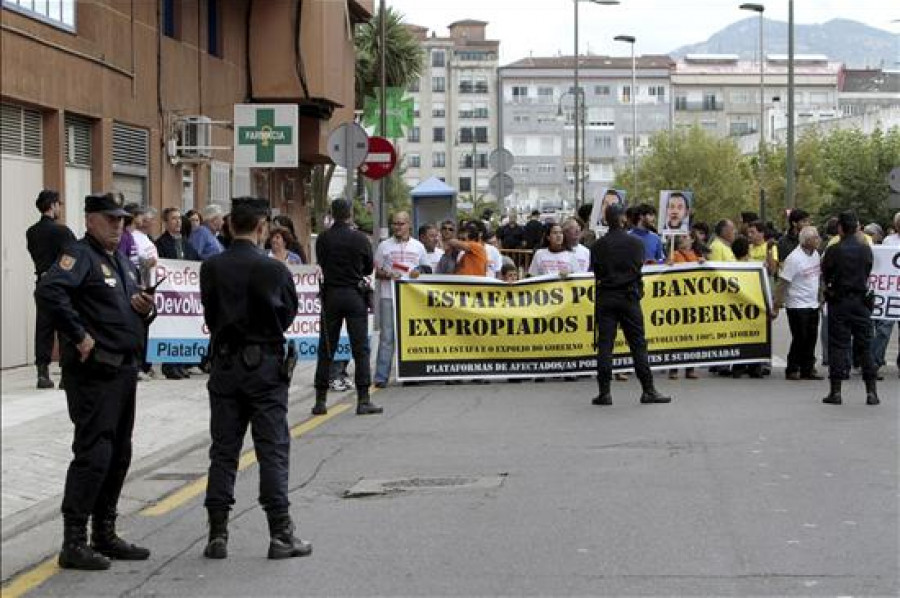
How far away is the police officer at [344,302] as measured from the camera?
14.7 m

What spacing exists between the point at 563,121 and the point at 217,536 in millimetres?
132923

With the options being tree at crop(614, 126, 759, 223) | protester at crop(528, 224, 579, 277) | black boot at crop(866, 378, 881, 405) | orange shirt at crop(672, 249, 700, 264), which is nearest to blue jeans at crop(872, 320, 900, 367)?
orange shirt at crop(672, 249, 700, 264)

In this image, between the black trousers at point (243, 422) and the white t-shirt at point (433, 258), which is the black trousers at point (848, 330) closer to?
the white t-shirt at point (433, 258)

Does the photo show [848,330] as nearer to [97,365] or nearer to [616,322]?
[616,322]

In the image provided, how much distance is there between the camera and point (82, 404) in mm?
7871

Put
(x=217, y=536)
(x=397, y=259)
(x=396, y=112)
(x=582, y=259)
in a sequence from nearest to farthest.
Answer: (x=217, y=536), (x=397, y=259), (x=582, y=259), (x=396, y=112)

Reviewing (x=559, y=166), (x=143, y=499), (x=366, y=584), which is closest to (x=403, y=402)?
(x=143, y=499)

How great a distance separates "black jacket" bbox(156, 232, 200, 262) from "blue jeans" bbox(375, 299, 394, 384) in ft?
7.35

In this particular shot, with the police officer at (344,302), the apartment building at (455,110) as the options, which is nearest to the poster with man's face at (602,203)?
the police officer at (344,302)

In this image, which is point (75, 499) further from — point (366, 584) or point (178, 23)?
point (178, 23)

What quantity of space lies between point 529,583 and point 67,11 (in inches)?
588

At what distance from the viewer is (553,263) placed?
61.3ft

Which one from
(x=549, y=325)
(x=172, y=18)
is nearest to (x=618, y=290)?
(x=549, y=325)

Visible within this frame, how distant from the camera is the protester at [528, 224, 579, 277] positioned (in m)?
18.6
